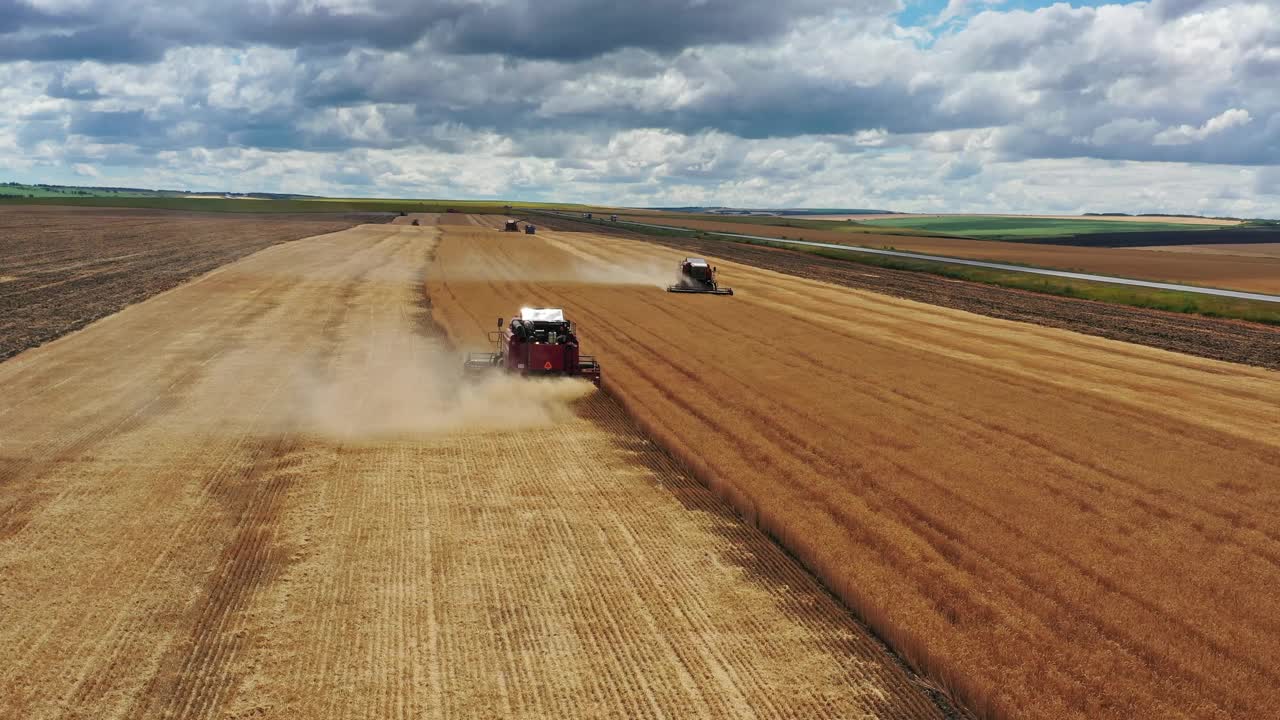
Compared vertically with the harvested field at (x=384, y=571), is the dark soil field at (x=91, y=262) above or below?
above

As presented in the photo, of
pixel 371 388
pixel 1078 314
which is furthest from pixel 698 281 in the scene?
pixel 371 388

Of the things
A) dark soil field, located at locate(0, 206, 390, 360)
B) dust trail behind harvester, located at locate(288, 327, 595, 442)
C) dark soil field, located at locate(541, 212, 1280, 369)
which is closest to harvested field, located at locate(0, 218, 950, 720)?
dust trail behind harvester, located at locate(288, 327, 595, 442)

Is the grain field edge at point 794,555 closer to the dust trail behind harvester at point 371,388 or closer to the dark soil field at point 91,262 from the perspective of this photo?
the dust trail behind harvester at point 371,388

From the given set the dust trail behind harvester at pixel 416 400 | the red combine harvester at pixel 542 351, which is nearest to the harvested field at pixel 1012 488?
the red combine harvester at pixel 542 351

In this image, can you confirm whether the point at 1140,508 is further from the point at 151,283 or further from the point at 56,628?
the point at 151,283

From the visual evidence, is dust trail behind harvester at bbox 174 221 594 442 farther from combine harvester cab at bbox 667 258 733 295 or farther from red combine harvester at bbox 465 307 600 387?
combine harvester cab at bbox 667 258 733 295

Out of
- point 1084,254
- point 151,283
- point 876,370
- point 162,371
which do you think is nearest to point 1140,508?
point 876,370
